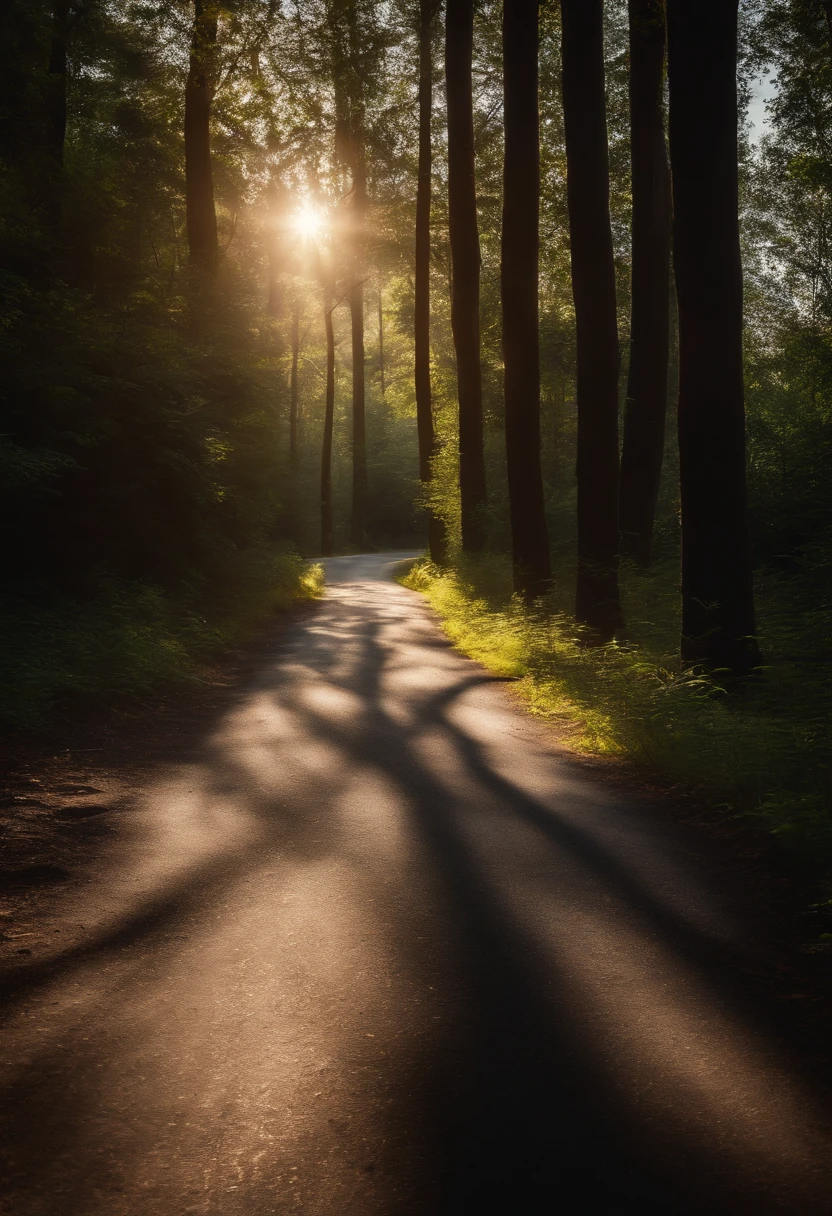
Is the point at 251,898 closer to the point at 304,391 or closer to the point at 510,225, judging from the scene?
the point at 510,225

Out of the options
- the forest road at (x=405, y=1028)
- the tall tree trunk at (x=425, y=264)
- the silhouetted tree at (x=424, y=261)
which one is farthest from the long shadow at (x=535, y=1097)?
the silhouetted tree at (x=424, y=261)

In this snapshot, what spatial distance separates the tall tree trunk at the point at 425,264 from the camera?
2877 cm

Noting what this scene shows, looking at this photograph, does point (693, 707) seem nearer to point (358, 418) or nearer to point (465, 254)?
point (465, 254)

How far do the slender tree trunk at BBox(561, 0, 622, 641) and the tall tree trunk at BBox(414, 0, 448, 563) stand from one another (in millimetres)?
15703

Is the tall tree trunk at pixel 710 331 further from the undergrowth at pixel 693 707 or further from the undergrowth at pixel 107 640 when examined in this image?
the undergrowth at pixel 107 640

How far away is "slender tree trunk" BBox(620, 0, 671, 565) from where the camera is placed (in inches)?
659

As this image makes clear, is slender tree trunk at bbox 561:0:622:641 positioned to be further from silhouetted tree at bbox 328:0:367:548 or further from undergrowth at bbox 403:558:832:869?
silhouetted tree at bbox 328:0:367:548

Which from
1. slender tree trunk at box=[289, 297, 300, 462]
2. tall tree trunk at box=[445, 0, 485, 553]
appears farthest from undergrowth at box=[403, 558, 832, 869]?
slender tree trunk at box=[289, 297, 300, 462]

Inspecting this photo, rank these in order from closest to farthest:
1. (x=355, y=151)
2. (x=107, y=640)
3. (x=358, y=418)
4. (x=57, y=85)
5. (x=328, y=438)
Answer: (x=107, y=640) → (x=57, y=85) → (x=355, y=151) → (x=328, y=438) → (x=358, y=418)

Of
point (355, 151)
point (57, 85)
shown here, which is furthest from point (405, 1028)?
point (355, 151)

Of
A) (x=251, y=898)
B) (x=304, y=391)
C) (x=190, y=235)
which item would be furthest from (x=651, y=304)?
(x=304, y=391)

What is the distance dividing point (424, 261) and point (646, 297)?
14.5 meters

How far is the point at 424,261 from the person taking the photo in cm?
3006

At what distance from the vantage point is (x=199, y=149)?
22562mm
